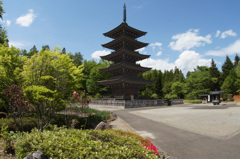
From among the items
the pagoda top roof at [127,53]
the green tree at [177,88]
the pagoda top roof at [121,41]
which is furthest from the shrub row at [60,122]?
the green tree at [177,88]

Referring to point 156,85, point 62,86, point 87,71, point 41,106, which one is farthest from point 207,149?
point 156,85

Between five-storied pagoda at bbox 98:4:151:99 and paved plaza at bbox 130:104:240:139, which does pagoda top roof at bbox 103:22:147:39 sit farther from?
paved plaza at bbox 130:104:240:139

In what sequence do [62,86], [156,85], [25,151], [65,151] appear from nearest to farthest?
[65,151]
[25,151]
[62,86]
[156,85]

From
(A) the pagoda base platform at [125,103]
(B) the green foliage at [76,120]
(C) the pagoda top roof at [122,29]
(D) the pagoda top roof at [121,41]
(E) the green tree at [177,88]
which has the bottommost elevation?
(A) the pagoda base platform at [125,103]

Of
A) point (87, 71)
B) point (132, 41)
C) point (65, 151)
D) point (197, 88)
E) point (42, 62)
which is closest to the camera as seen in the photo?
point (65, 151)

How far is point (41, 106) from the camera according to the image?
6.72 meters

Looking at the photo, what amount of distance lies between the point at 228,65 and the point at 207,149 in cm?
7344

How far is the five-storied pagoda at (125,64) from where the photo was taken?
30438 millimetres

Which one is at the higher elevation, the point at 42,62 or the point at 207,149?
the point at 42,62

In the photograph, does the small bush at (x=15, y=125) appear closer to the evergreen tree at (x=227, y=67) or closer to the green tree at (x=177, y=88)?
the green tree at (x=177, y=88)

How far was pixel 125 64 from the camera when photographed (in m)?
29.7

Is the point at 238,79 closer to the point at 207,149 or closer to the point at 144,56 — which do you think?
the point at 144,56

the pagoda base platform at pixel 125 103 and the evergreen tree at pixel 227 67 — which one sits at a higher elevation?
the evergreen tree at pixel 227 67

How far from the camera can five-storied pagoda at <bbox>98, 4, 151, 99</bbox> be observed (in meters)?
30.4
